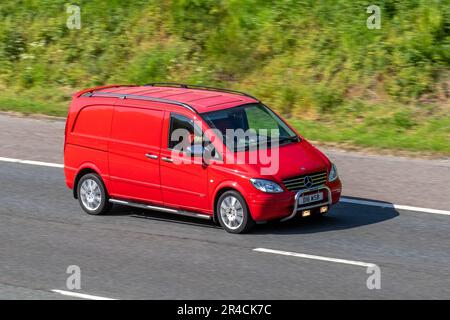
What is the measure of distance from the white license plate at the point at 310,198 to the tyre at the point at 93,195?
3.08 metres

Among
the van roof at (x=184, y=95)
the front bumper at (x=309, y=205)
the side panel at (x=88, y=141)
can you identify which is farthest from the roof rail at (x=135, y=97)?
the front bumper at (x=309, y=205)

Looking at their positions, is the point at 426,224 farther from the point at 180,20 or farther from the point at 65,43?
the point at 65,43

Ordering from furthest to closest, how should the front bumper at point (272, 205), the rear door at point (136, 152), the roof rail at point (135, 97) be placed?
the rear door at point (136, 152)
the roof rail at point (135, 97)
the front bumper at point (272, 205)

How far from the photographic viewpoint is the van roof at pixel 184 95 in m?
13.9

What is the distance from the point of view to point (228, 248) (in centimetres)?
1282

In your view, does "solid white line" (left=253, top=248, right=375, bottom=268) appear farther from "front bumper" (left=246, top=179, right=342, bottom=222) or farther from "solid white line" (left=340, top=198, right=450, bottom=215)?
"solid white line" (left=340, top=198, right=450, bottom=215)

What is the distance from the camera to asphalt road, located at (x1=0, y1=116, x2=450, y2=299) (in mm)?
11305

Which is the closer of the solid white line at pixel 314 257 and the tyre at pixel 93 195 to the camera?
the solid white line at pixel 314 257

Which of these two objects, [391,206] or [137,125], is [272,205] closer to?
[137,125]

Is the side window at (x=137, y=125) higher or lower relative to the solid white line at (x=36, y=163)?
higher

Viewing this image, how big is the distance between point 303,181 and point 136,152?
246 centimetres

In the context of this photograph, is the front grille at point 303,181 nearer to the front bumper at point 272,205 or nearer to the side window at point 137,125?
the front bumper at point 272,205

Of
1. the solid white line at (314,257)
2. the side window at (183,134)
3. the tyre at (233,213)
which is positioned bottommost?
the solid white line at (314,257)
